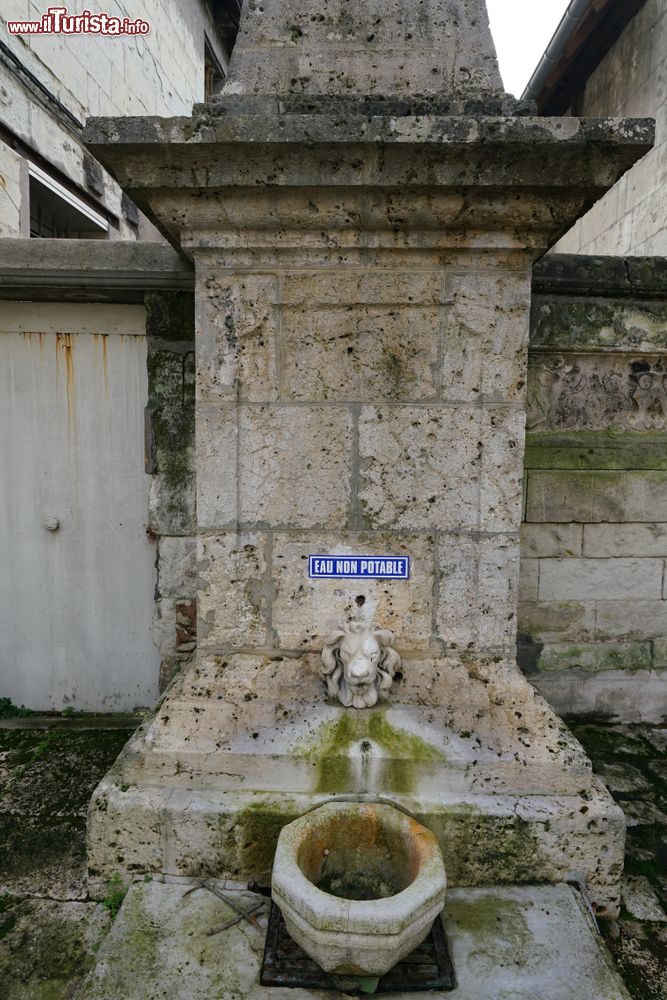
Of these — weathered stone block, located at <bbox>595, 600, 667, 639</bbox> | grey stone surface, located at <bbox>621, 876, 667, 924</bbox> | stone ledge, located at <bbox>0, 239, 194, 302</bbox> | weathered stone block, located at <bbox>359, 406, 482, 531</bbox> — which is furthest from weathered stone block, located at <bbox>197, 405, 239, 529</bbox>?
weathered stone block, located at <bbox>595, 600, 667, 639</bbox>

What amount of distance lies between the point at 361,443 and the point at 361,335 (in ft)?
1.20

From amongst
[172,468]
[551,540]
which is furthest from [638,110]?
[172,468]

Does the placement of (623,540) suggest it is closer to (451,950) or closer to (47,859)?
(451,950)

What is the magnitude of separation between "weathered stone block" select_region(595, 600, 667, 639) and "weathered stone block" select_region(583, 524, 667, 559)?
266mm

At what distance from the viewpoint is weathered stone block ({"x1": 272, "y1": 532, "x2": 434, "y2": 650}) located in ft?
6.83

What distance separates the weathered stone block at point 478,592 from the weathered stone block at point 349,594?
56mm

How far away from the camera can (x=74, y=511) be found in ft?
9.90

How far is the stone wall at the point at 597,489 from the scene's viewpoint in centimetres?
283

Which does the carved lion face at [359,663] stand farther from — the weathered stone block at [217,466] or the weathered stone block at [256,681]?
the weathered stone block at [217,466]

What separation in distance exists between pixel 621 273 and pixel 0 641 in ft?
11.8

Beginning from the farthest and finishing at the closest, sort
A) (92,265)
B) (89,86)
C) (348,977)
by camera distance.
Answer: (89,86) < (92,265) < (348,977)

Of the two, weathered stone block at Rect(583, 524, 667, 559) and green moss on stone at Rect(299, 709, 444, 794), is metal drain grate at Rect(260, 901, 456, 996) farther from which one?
weathered stone block at Rect(583, 524, 667, 559)

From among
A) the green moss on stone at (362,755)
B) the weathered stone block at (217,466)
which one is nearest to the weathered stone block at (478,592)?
the green moss on stone at (362,755)

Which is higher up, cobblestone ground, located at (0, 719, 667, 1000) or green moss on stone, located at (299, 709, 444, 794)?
green moss on stone, located at (299, 709, 444, 794)
